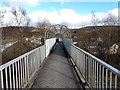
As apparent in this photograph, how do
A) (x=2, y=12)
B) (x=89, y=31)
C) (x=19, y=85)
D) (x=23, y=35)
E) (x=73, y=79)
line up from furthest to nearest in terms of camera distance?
(x=23, y=35) → (x=89, y=31) → (x=2, y=12) → (x=73, y=79) → (x=19, y=85)

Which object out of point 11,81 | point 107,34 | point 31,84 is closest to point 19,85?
point 11,81

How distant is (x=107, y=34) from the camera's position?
23672 millimetres

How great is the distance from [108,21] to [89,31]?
6.60 meters

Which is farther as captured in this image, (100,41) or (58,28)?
(100,41)

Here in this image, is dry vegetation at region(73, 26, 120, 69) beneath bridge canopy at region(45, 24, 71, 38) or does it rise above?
beneath

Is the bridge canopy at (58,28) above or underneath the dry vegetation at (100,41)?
above

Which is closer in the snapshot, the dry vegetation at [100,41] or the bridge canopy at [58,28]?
the bridge canopy at [58,28]

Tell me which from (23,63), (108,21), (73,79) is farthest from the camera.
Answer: (108,21)

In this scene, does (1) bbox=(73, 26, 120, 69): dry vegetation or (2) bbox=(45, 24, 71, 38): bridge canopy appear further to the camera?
(1) bbox=(73, 26, 120, 69): dry vegetation

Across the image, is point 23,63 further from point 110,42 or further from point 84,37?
point 110,42

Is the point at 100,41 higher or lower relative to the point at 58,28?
lower

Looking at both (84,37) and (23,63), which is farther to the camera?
(84,37)

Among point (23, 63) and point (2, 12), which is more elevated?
point (2, 12)

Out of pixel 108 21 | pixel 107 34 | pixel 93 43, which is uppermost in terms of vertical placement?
pixel 108 21
